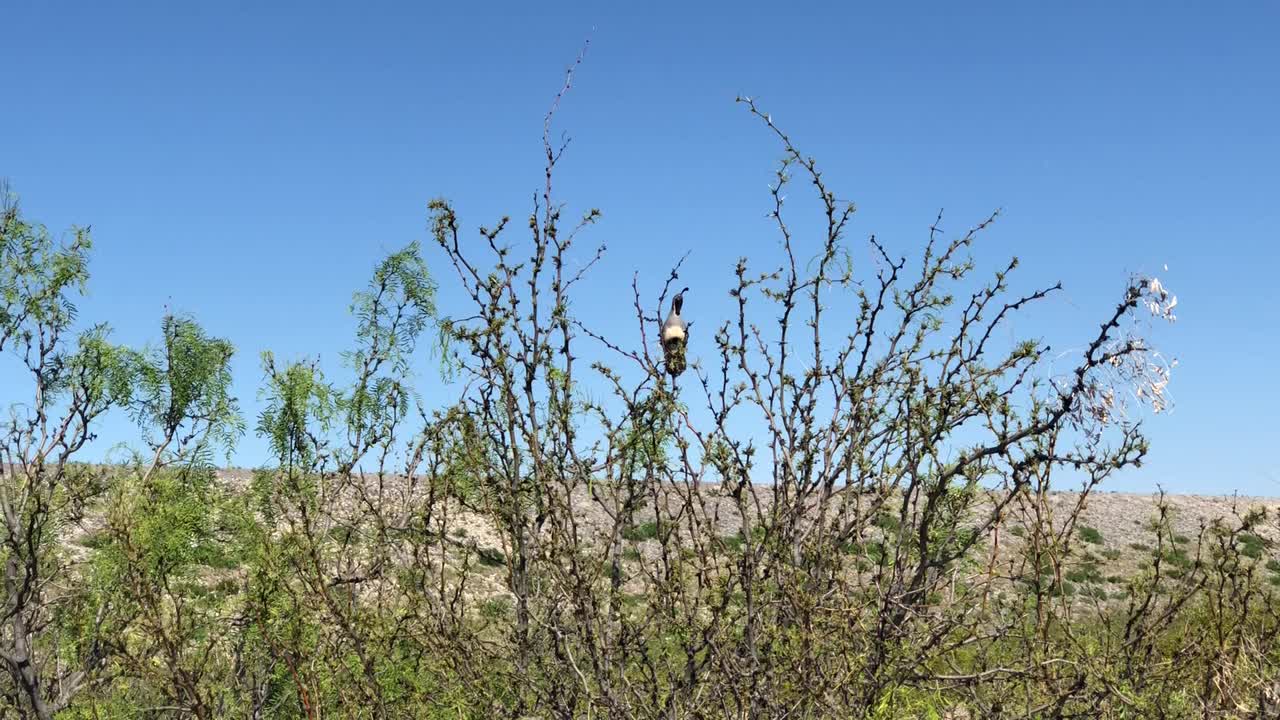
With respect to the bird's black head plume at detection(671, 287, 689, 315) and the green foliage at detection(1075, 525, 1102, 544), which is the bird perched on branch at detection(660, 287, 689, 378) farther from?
the green foliage at detection(1075, 525, 1102, 544)

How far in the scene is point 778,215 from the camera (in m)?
4.60

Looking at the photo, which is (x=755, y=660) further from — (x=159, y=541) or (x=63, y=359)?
(x=63, y=359)

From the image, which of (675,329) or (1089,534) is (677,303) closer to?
(675,329)

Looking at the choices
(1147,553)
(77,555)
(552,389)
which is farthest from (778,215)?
(1147,553)

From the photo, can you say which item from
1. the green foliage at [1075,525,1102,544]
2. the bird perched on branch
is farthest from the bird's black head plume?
the green foliage at [1075,525,1102,544]

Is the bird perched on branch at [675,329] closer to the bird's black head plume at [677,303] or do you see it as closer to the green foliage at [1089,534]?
the bird's black head plume at [677,303]

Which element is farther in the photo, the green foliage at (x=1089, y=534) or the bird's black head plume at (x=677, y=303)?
the green foliage at (x=1089, y=534)

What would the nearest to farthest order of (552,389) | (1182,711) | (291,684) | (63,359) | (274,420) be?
(552,389) < (1182,711) < (291,684) < (274,420) < (63,359)

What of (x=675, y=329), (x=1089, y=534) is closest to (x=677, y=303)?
(x=675, y=329)

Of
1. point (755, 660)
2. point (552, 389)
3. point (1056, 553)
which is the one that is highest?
point (552, 389)

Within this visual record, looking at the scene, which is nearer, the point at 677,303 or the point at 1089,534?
the point at 677,303

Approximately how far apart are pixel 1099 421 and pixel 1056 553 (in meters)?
0.60

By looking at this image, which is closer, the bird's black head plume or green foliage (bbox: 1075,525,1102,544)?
the bird's black head plume

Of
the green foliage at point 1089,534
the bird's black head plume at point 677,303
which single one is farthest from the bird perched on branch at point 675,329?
the green foliage at point 1089,534
